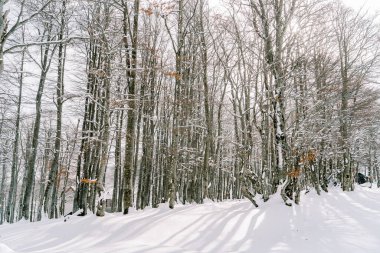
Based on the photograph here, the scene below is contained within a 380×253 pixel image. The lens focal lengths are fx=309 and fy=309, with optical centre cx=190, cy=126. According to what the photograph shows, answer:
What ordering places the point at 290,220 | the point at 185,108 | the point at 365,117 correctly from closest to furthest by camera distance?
the point at 290,220 → the point at 185,108 → the point at 365,117

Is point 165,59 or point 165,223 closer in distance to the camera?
point 165,223

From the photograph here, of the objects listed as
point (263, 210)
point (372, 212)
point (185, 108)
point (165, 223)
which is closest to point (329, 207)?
point (372, 212)

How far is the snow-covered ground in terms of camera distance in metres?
6.71

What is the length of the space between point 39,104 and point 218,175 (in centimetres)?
1783

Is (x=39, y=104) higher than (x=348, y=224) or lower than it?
higher

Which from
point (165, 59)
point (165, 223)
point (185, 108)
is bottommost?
point (165, 223)

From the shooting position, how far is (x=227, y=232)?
837 centimetres

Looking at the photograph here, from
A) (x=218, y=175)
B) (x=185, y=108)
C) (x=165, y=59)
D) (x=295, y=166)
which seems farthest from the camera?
(x=218, y=175)

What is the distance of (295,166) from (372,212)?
2848mm

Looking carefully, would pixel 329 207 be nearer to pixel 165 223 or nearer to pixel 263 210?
pixel 263 210

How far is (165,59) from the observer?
78.0ft

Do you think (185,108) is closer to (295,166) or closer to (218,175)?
(295,166)

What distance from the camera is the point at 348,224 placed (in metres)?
7.98

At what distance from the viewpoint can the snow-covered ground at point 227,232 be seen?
22.0 ft
